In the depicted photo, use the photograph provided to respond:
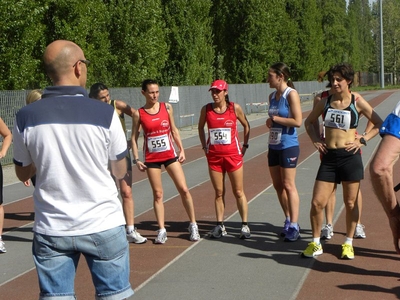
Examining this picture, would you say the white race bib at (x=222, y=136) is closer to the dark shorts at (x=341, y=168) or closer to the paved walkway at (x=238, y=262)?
the paved walkway at (x=238, y=262)

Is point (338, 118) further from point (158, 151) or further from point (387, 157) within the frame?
point (387, 157)

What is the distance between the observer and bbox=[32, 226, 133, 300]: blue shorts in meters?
3.81

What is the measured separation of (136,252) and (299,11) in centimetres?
6309

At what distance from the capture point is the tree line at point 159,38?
2183cm

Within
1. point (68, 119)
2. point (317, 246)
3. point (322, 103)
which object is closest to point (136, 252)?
point (317, 246)

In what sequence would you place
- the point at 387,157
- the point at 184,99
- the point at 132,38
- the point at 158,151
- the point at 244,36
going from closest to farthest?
the point at 387,157
the point at 158,151
the point at 132,38
the point at 184,99
the point at 244,36

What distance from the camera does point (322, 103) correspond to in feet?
25.3

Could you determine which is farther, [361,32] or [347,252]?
[361,32]

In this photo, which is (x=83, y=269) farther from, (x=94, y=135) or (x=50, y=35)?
(x=50, y=35)

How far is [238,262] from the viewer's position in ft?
24.7

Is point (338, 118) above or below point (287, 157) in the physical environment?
above

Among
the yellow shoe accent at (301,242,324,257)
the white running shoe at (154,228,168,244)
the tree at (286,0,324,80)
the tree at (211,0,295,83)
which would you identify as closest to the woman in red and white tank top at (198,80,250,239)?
the white running shoe at (154,228,168,244)

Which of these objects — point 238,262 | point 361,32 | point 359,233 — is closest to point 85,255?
point 238,262

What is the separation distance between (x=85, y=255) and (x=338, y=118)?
4.24m
